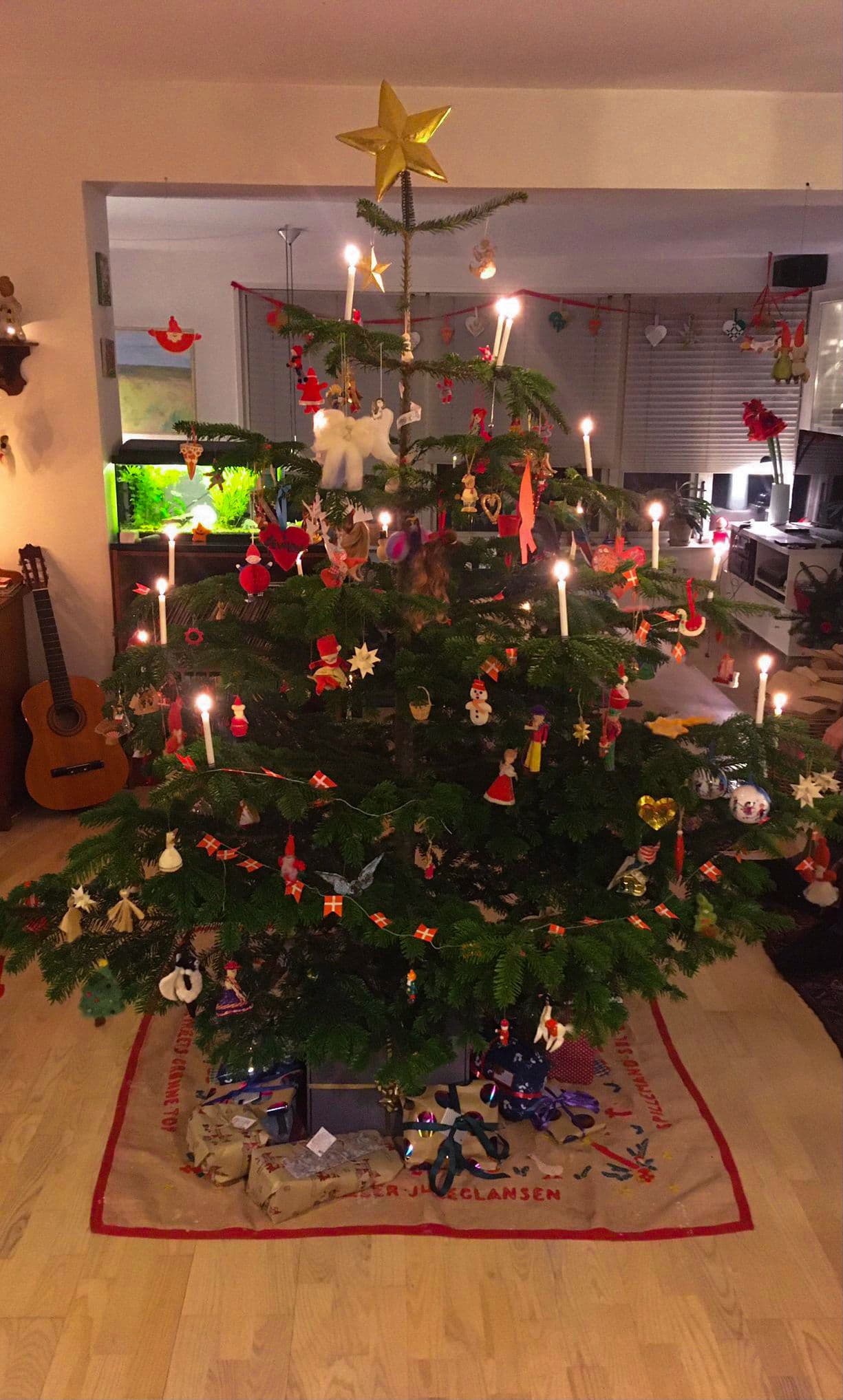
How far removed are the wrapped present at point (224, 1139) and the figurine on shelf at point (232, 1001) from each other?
0.28 meters

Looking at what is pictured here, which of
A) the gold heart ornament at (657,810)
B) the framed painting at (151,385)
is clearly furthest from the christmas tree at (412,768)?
the framed painting at (151,385)

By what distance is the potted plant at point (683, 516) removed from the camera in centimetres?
750

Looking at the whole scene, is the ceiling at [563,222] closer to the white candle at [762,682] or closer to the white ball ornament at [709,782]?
the white candle at [762,682]

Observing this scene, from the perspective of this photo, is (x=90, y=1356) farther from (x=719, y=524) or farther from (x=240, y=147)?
(x=240, y=147)

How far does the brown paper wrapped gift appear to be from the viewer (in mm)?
2383

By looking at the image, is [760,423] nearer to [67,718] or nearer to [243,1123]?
[67,718]

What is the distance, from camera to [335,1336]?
6.46ft

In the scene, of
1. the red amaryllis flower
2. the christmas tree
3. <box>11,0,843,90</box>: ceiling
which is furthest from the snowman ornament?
the red amaryllis flower

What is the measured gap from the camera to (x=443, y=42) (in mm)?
3168

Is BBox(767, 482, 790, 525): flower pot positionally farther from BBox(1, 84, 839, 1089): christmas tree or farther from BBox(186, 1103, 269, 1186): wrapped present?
BBox(186, 1103, 269, 1186): wrapped present

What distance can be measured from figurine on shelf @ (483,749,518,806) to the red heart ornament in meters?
0.56

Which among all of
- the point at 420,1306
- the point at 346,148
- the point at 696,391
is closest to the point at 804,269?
the point at 696,391

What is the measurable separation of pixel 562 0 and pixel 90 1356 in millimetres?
3202

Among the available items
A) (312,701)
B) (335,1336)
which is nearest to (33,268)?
(312,701)
